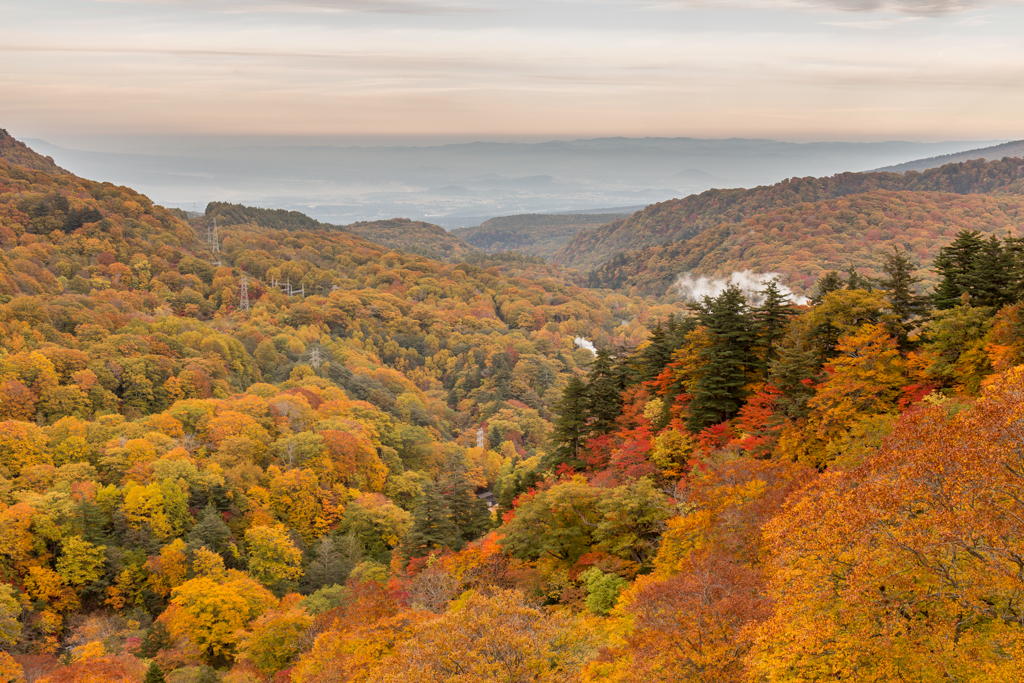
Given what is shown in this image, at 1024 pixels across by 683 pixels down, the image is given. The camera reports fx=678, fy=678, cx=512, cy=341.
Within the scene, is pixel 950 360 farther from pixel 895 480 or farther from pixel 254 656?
pixel 254 656

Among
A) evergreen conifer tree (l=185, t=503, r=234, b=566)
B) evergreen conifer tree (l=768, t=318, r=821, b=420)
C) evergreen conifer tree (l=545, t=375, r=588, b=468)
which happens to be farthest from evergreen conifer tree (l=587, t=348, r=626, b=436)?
evergreen conifer tree (l=185, t=503, r=234, b=566)

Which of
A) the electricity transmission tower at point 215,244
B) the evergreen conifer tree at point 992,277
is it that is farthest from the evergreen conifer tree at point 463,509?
the electricity transmission tower at point 215,244

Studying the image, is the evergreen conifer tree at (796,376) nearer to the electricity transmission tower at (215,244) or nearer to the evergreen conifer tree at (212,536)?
the evergreen conifer tree at (212,536)

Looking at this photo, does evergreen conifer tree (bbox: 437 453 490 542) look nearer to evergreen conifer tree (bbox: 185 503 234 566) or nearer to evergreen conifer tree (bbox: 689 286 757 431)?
evergreen conifer tree (bbox: 689 286 757 431)

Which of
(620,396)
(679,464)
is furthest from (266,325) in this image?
(679,464)

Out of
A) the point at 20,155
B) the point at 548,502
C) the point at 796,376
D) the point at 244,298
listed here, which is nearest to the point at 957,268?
the point at 796,376

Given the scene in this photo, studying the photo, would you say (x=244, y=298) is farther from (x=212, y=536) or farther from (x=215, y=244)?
(x=212, y=536)
